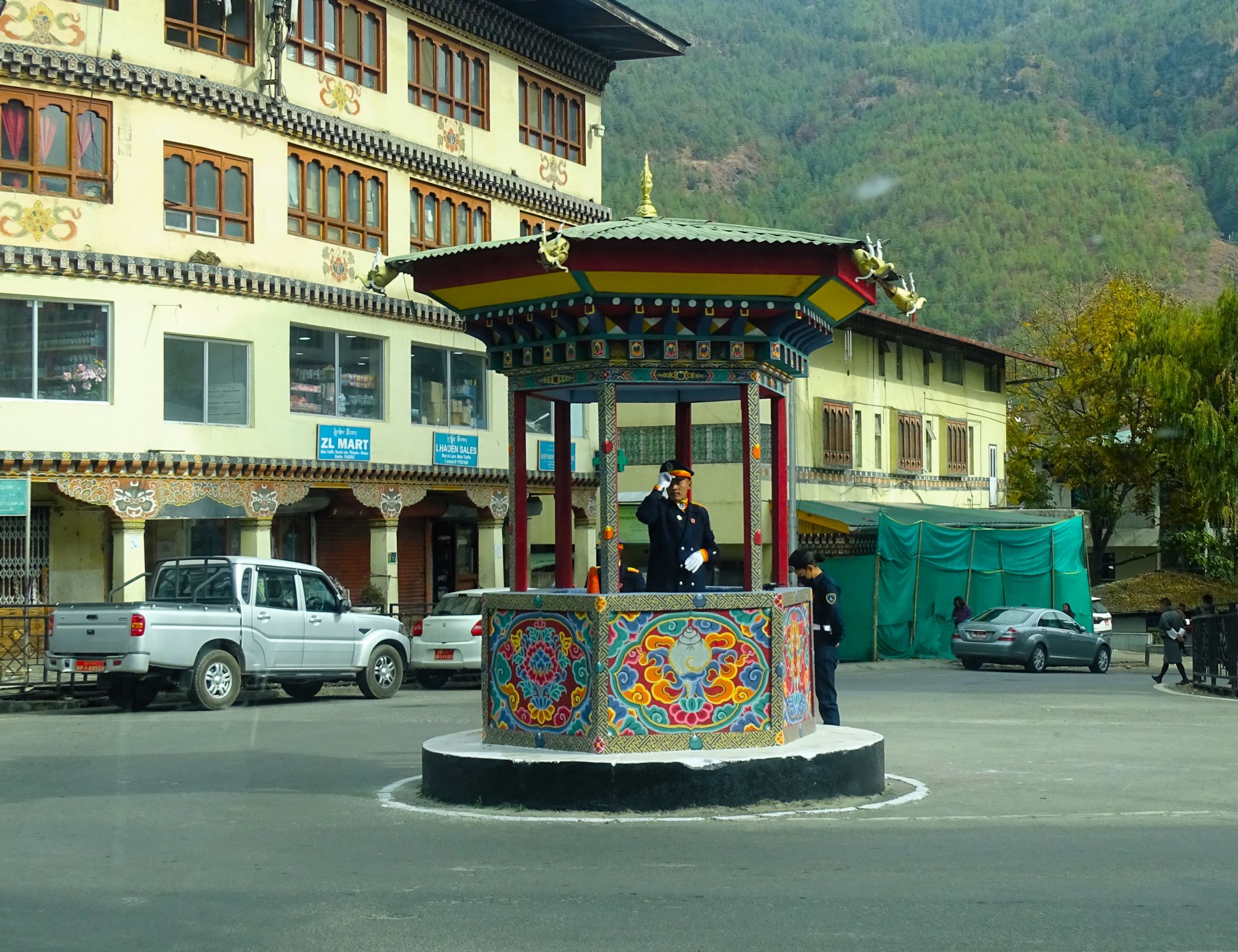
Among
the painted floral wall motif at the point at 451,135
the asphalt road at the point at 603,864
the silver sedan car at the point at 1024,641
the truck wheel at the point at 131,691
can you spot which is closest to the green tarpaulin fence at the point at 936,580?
the silver sedan car at the point at 1024,641

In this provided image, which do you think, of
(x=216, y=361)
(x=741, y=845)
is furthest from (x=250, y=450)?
Answer: (x=741, y=845)

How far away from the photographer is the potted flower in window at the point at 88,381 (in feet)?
91.6

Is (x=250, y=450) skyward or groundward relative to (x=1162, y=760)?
skyward

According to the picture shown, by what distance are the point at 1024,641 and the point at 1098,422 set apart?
2986 cm

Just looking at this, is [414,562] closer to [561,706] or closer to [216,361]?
[216,361]

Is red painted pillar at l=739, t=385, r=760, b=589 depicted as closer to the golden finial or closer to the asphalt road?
the golden finial

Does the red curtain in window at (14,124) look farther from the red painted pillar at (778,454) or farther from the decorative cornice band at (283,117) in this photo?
the red painted pillar at (778,454)

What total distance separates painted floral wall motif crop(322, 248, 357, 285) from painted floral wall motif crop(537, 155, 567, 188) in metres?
6.92

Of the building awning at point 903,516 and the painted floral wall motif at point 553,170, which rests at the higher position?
the painted floral wall motif at point 553,170

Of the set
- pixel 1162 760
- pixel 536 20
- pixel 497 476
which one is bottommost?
pixel 1162 760

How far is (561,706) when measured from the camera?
38.6ft

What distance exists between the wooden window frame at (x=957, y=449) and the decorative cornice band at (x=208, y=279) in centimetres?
2322

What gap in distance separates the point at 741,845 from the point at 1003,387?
167 ft

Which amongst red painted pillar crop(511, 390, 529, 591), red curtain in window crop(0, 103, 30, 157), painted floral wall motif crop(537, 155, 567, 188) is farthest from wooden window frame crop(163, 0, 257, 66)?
red painted pillar crop(511, 390, 529, 591)
